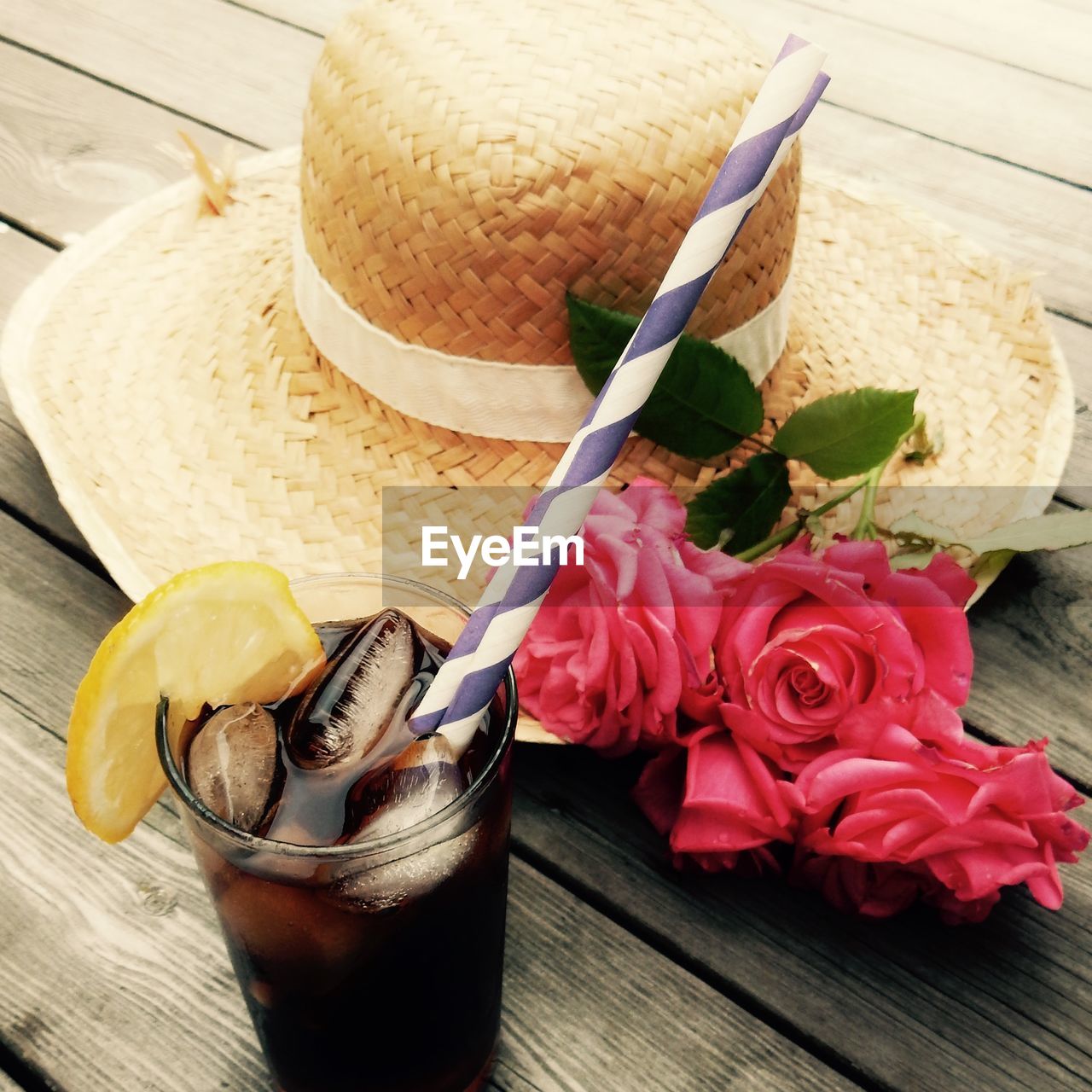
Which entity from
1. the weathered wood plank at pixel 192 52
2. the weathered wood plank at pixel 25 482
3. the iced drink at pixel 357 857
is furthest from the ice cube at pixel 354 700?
the weathered wood plank at pixel 192 52

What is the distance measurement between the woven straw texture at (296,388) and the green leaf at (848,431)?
9 centimetres

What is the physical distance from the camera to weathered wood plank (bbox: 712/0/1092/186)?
3.89 feet

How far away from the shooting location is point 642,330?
0.44 m

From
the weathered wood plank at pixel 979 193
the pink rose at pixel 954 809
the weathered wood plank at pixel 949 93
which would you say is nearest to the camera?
the pink rose at pixel 954 809

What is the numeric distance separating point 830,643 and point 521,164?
0.32 metres

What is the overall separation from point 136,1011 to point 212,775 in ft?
0.72

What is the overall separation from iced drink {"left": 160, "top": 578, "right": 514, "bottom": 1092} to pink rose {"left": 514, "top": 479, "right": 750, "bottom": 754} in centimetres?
9

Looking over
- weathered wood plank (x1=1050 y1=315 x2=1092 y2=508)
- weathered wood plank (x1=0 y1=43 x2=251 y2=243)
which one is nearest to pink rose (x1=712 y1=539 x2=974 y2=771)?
weathered wood plank (x1=1050 y1=315 x2=1092 y2=508)

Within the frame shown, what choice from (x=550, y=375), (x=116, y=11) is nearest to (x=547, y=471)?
(x=550, y=375)

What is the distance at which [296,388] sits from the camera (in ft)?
2.55

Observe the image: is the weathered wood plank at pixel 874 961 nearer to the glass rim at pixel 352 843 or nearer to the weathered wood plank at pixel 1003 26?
the glass rim at pixel 352 843

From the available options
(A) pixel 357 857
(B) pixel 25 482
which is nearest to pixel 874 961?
(A) pixel 357 857

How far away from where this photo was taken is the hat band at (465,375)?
0.70 m

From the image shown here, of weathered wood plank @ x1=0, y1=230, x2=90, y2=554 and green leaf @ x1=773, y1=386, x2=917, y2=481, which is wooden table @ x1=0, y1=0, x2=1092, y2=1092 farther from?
green leaf @ x1=773, y1=386, x2=917, y2=481
